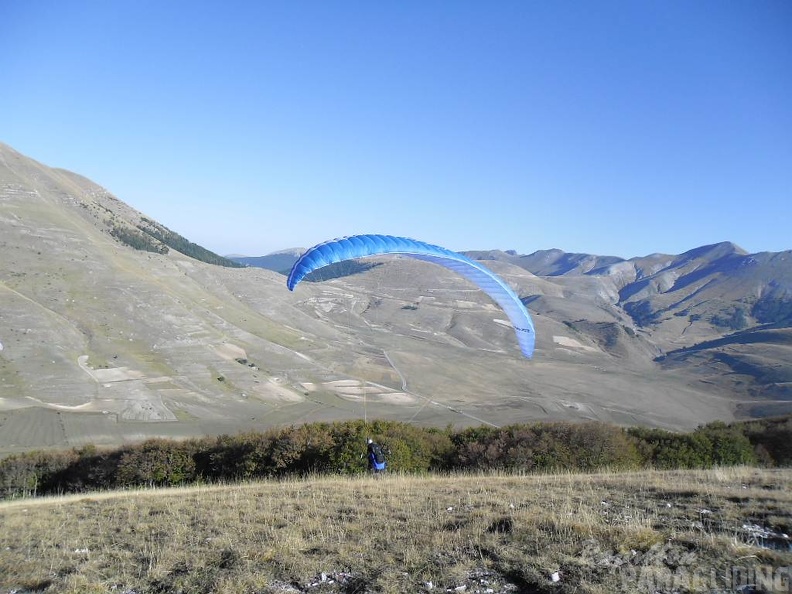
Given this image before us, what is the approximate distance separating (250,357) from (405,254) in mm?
69068

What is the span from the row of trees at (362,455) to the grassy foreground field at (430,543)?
7354 millimetres

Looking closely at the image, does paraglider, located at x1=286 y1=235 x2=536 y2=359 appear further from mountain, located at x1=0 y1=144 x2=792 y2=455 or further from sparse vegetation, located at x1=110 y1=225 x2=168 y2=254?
sparse vegetation, located at x1=110 y1=225 x2=168 y2=254

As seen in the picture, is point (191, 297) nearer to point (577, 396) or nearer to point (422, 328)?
point (422, 328)

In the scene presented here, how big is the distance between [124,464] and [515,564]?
18127mm

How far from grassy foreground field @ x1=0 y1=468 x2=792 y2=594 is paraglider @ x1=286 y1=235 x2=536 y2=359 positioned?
6333mm

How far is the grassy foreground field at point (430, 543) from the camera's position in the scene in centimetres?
513

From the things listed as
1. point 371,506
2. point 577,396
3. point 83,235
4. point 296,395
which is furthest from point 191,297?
point 371,506

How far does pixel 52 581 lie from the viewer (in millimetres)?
5742

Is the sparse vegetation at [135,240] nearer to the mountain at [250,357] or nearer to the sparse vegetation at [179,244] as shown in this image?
the mountain at [250,357]

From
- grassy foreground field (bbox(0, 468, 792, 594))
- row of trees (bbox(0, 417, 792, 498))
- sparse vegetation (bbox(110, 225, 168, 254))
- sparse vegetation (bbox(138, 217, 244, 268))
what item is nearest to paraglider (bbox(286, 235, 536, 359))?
row of trees (bbox(0, 417, 792, 498))

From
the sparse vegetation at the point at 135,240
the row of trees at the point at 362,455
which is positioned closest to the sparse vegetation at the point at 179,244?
the sparse vegetation at the point at 135,240

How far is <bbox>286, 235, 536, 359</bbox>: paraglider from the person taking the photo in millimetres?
14078

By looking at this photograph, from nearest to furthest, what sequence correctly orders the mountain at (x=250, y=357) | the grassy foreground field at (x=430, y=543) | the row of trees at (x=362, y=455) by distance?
1. the grassy foreground field at (x=430, y=543)
2. the row of trees at (x=362, y=455)
3. the mountain at (x=250, y=357)

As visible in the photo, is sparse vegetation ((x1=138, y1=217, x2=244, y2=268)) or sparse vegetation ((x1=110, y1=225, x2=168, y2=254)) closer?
sparse vegetation ((x1=110, y1=225, x2=168, y2=254))
